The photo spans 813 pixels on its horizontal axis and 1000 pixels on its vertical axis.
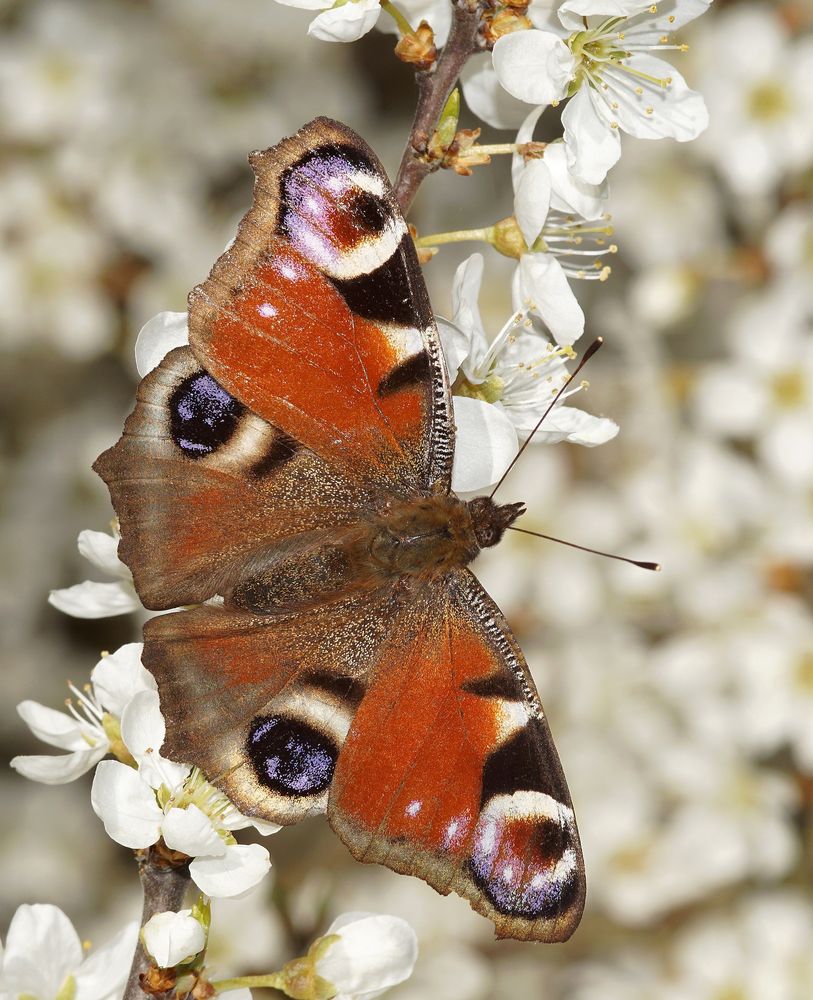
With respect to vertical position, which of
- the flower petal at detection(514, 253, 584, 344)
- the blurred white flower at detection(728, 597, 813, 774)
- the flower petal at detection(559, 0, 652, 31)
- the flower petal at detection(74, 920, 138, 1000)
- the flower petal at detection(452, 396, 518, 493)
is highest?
the flower petal at detection(559, 0, 652, 31)

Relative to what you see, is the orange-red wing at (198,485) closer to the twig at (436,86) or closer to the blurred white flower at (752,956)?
the twig at (436,86)

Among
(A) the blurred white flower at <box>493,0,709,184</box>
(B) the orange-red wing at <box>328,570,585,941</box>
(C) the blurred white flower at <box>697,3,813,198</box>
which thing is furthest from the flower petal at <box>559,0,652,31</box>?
(C) the blurred white flower at <box>697,3,813,198</box>

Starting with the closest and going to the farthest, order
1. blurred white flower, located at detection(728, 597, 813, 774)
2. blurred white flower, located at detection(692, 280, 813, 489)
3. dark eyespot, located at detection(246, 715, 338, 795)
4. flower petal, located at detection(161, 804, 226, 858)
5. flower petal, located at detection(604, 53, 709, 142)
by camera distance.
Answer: flower petal, located at detection(161, 804, 226, 858) < dark eyespot, located at detection(246, 715, 338, 795) < flower petal, located at detection(604, 53, 709, 142) < blurred white flower, located at detection(728, 597, 813, 774) < blurred white flower, located at detection(692, 280, 813, 489)

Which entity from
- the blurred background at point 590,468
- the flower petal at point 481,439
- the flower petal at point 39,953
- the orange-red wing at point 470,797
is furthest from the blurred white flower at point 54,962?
the blurred background at point 590,468

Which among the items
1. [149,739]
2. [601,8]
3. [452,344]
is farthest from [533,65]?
[149,739]

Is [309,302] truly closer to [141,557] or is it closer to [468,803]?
[141,557]

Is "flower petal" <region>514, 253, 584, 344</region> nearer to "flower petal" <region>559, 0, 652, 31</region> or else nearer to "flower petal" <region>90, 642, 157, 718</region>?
"flower petal" <region>559, 0, 652, 31</region>

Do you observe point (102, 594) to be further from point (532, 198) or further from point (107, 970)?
point (532, 198)
